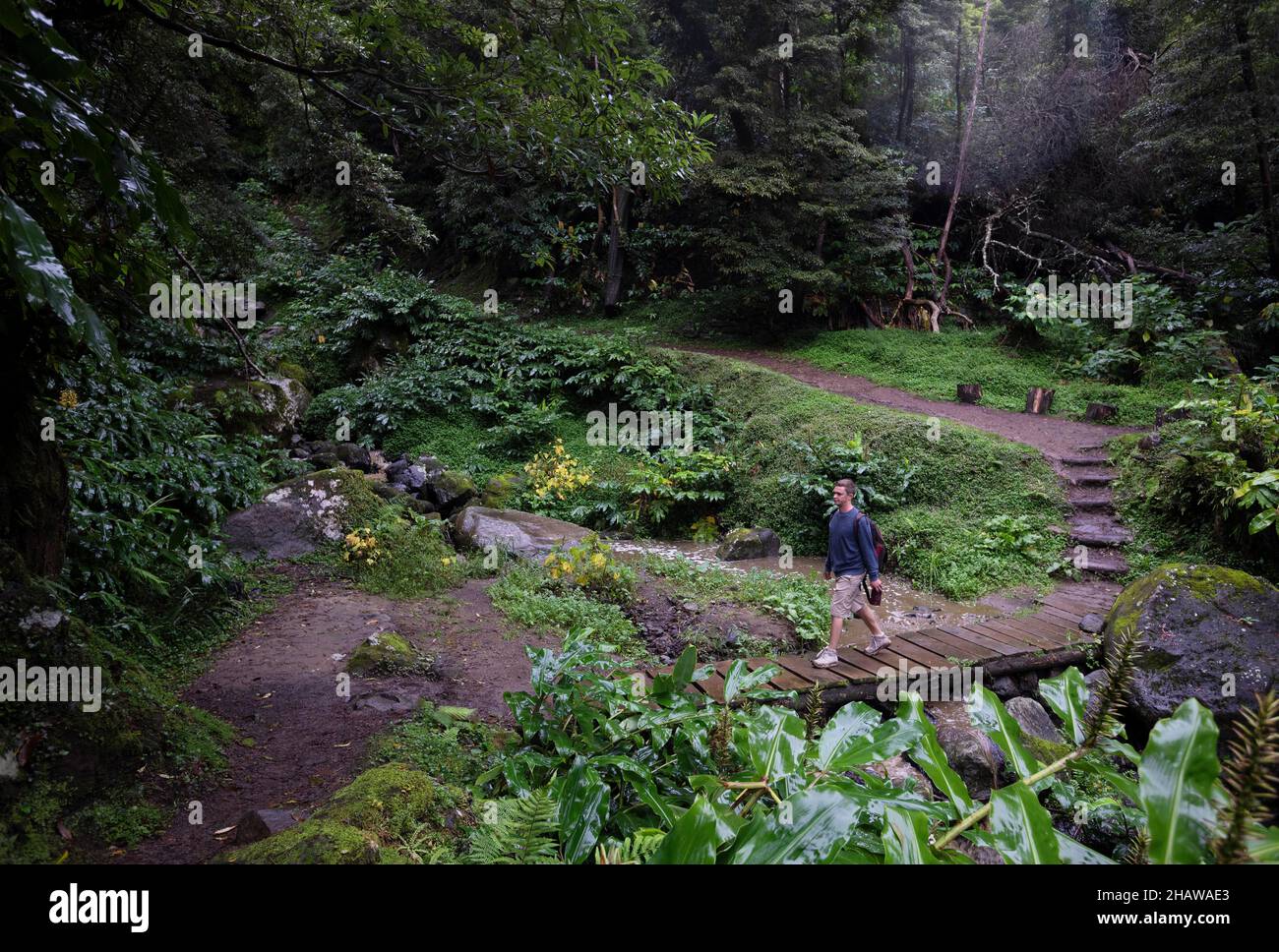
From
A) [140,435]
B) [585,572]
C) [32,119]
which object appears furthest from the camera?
[585,572]

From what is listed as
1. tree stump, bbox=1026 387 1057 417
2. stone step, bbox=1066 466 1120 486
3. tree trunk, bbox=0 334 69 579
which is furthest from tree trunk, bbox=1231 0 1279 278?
tree trunk, bbox=0 334 69 579

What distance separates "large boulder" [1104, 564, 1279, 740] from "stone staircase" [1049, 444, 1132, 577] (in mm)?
1999

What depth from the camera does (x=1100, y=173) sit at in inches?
580

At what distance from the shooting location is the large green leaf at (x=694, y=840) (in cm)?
117

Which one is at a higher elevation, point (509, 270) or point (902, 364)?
point (509, 270)

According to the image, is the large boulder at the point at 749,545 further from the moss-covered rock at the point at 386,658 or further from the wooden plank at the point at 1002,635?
the moss-covered rock at the point at 386,658

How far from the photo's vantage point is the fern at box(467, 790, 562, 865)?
1.78 metres

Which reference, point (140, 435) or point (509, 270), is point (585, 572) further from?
point (509, 270)

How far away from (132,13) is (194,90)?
4.92ft

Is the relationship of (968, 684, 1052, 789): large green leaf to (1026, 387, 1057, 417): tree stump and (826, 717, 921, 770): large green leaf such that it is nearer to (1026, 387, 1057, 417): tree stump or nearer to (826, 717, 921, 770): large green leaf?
(826, 717, 921, 770): large green leaf

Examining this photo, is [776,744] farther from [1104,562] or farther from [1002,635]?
[1104,562]

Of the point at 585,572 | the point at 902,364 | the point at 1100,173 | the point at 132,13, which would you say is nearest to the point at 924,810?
the point at 585,572
